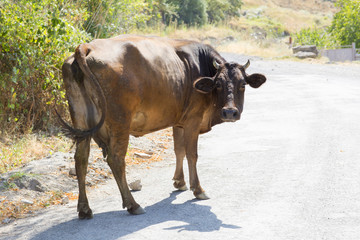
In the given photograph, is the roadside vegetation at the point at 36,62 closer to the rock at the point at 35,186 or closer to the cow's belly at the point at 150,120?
the rock at the point at 35,186

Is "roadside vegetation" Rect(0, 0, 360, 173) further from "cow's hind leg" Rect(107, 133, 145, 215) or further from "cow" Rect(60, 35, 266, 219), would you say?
"cow's hind leg" Rect(107, 133, 145, 215)

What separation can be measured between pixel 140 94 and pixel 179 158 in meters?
1.75

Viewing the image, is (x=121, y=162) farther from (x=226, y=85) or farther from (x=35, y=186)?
(x=35, y=186)

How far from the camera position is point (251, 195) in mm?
7750

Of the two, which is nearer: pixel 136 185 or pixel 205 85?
pixel 205 85

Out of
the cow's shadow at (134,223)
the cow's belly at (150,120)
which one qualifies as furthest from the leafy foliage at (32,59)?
the cow's shadow at (134,223)

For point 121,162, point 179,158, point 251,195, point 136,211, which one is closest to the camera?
point 121,162

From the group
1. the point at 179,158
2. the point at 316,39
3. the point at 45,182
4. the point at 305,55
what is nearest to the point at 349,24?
the point at 316,39

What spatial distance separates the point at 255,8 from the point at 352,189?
7634 cm

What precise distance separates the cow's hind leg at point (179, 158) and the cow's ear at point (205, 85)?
1072 millimetres

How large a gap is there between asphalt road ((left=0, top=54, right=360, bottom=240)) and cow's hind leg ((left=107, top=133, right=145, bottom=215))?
145 mm

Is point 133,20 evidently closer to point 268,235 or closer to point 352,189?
point 352,189

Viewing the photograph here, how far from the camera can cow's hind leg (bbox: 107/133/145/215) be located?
686cm

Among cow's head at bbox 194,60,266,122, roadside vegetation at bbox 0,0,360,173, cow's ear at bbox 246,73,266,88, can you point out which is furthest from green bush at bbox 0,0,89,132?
cow's ear at bbox 246,73,266,88
